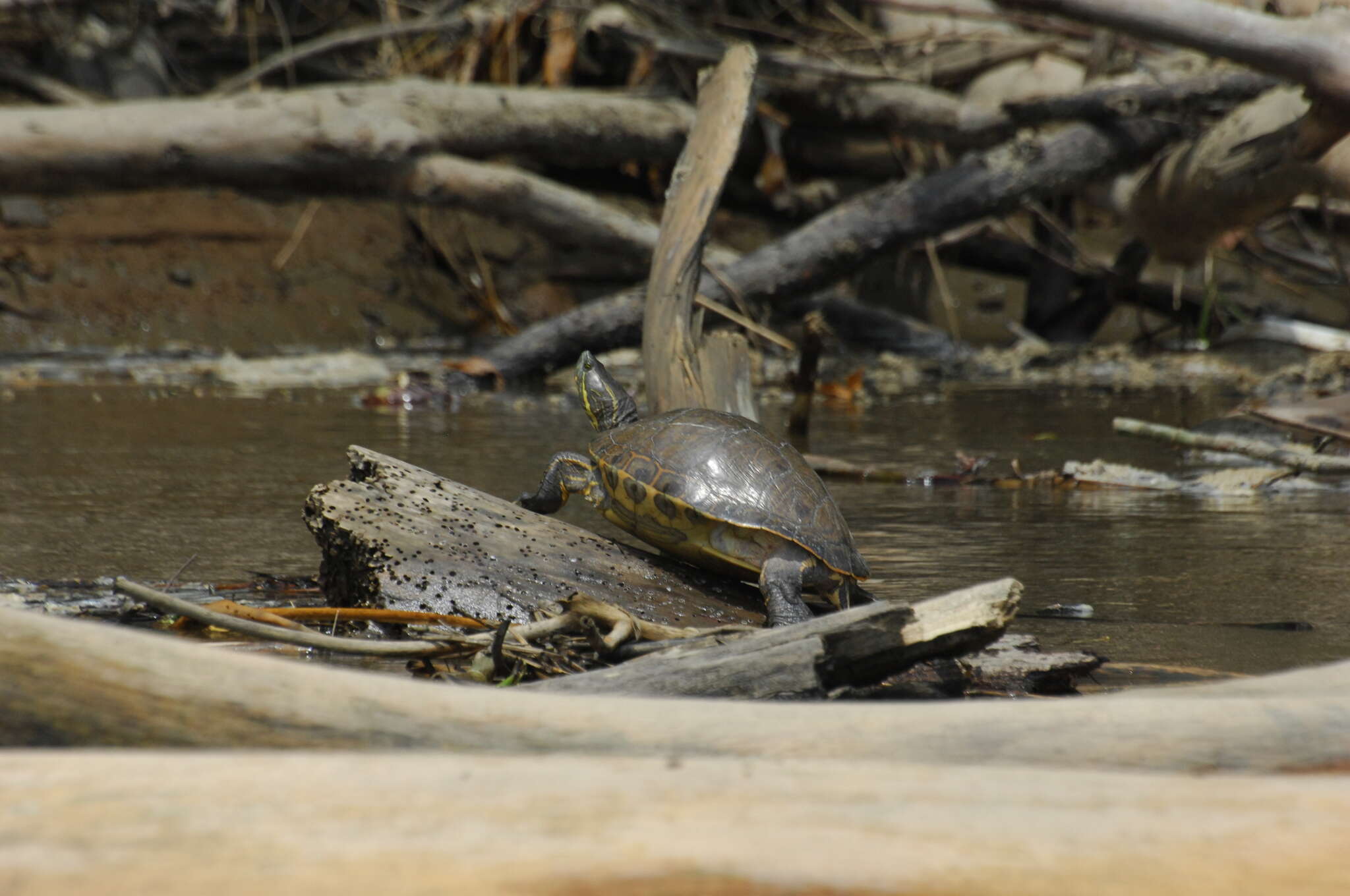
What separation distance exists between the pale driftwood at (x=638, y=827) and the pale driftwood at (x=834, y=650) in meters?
0.55

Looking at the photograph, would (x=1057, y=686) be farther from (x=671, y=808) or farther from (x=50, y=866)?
(x=50, y=866)

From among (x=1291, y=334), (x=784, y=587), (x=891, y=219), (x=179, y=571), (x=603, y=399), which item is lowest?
(x=179, y=571)

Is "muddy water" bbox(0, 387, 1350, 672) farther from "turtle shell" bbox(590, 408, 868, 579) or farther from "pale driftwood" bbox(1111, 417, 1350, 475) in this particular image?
"turtle shell" bbox(590, 408, 868, 579)

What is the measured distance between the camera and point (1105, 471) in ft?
15.8

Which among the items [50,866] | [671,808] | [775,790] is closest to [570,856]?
[671,808]

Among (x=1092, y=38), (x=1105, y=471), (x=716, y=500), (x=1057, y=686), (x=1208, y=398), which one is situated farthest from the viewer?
(x=1092, y=38)

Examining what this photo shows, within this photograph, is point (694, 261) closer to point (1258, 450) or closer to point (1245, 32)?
point (1258, 450)

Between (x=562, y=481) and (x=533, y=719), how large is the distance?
1.81m

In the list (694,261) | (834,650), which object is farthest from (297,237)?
(834,650)

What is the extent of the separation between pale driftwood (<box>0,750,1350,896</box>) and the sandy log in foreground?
0.09 metres

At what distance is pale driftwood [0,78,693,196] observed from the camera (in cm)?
755

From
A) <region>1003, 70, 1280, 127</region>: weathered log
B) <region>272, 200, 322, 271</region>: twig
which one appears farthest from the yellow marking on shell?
<region>272, 200, 322, 271</region>: twig

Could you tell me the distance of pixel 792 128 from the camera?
10.2 meters

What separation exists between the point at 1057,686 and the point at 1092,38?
283 inches
